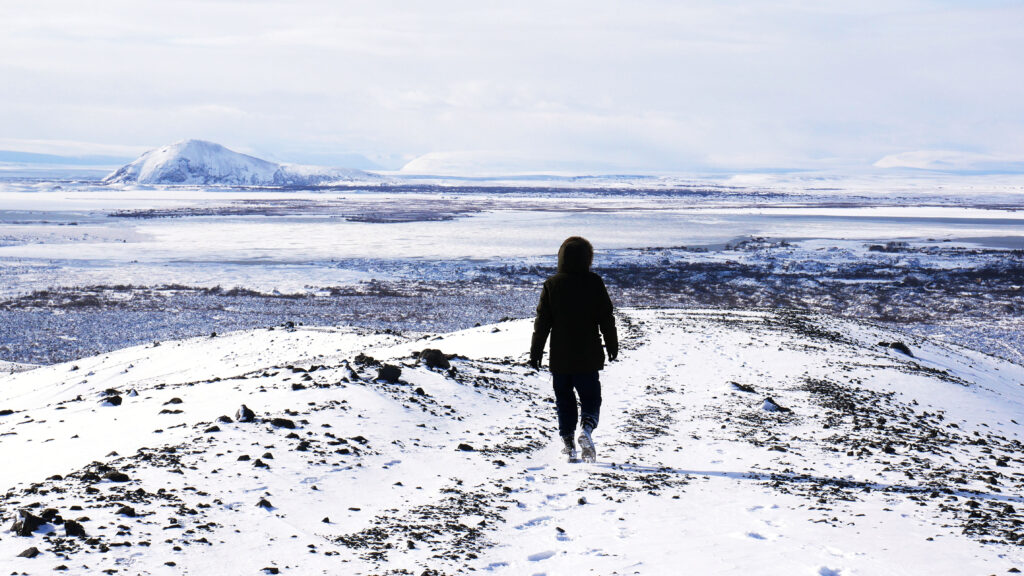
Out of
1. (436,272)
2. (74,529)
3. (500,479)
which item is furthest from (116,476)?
(436,272)

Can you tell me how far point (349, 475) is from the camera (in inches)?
270

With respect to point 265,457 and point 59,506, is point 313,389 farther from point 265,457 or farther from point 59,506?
point 59,506

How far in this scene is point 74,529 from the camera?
4.95 meters

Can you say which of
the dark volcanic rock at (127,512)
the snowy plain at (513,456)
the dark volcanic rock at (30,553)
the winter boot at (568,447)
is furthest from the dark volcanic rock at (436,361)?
the dark volcanic rock at (30,553)

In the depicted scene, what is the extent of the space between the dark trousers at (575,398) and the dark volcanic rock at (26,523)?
4.38 metres

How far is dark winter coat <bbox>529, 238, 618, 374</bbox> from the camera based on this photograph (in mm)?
7625

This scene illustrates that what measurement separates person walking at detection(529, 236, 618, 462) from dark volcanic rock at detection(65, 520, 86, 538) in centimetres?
397

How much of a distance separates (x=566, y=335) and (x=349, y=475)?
7.65 ft

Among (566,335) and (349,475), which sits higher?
(566,335)

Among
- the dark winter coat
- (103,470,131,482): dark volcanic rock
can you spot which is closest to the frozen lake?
the dark winter coat

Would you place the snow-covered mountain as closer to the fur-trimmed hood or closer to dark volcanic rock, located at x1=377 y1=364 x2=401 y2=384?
dark volcanic rock, located at x1=377 y1=364 x2=401 y2=384

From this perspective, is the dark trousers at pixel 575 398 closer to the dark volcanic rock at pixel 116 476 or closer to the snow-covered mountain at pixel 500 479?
the snow-covered mountain at pixel 500 479

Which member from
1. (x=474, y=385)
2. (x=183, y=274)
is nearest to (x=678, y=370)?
(x=474, y=385)

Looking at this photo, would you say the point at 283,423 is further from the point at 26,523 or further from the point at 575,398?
the point at 26,523
